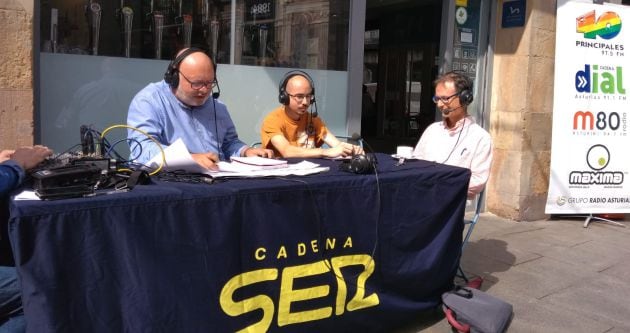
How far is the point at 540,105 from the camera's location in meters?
6.50

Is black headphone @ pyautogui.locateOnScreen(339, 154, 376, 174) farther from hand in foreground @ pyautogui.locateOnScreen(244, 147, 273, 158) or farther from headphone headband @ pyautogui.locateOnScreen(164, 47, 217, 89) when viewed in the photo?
headphone headband @ pyautogui.locateOnScreen(164, 47, 217, 89)

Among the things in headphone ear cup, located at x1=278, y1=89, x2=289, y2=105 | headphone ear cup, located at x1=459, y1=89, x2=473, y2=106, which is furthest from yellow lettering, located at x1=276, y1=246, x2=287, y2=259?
headphone ear cup, located at x1=459, y1=89, x2=473, y2=106

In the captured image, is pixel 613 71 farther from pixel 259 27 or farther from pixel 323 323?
pixel 323 323

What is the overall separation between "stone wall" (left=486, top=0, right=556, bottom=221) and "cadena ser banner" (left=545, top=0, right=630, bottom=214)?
283 millimetres

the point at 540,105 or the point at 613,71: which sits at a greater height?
the point at 613,71

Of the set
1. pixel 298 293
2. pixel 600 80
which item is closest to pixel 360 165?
pixel 298 293

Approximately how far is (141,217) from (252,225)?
504mm

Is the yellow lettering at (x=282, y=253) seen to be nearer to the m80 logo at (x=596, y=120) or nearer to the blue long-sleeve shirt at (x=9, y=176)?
the blue long-sleeve shirt at (x=9, y=176)

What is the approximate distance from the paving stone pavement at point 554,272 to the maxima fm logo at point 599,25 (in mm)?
2125

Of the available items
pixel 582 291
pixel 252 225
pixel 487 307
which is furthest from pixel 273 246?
pixel 582 291

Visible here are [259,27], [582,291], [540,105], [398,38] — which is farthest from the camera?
[398,38]

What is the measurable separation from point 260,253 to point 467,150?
185cm

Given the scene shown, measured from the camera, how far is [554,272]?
15.4 feet

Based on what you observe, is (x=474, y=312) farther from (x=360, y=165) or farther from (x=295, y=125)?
(x=295, y=125)
